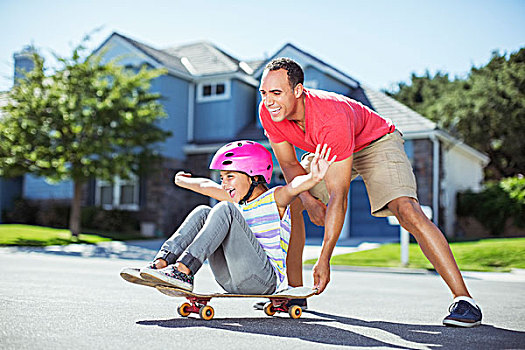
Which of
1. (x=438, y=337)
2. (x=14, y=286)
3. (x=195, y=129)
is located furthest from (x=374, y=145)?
(x=195, y=129)

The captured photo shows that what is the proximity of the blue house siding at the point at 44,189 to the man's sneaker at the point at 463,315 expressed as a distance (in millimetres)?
20512

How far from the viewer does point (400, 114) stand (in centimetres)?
1995

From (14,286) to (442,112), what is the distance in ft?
93.0

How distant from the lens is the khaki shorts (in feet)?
15.0

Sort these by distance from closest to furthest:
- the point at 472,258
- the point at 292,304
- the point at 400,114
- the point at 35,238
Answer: the point at 292,304
the point at 472,258
the point at 35,238
the point at 400,114

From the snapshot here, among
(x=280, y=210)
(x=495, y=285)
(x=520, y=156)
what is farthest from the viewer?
(x=520, y=156)

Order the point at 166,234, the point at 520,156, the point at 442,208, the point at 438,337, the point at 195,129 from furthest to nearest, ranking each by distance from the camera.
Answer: the point at 520,156 < the point at 195,129 < the point at 166,234 < the point at 442,208 < the point at 438,337

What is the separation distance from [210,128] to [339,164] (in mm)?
18040

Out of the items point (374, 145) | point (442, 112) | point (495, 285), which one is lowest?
point (495, 285)

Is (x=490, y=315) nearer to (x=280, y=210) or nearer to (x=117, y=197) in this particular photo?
(x=280, y=210)

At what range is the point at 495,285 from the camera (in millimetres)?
8344

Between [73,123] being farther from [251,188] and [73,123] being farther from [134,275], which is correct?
[134,275]

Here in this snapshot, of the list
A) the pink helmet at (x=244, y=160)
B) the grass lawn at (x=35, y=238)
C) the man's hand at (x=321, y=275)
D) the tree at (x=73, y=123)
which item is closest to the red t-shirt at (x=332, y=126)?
the pink helmet at (x=244, y=160)

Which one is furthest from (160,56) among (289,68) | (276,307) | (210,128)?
(276,307)
